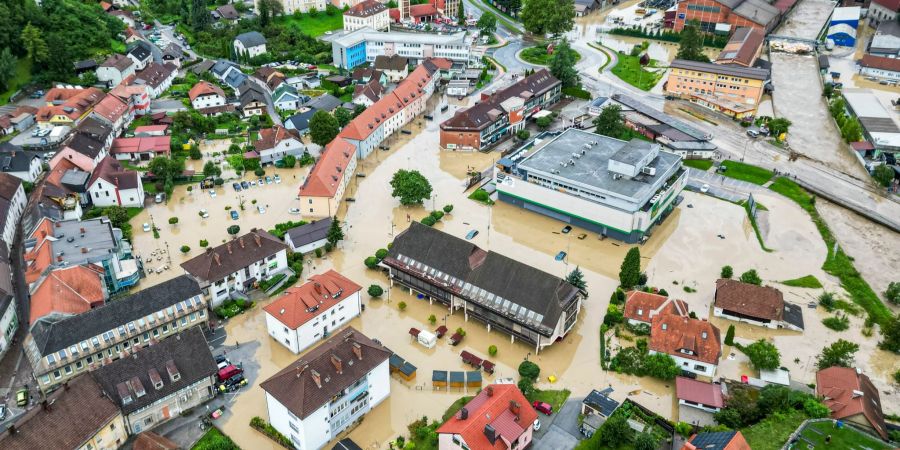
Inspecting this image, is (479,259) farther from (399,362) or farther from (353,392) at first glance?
(353,392)

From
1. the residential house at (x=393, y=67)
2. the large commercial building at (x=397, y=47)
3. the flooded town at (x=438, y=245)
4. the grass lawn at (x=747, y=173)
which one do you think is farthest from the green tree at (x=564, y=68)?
the grass lawn at (x=747, y=173)

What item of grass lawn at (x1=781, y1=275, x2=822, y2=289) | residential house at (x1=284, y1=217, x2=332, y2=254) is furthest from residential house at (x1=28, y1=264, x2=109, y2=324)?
grass lawn at (x1=781, y1=275, x2=822, y2=289)

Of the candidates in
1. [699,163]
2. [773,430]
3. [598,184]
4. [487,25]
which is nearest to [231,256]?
[598,184]

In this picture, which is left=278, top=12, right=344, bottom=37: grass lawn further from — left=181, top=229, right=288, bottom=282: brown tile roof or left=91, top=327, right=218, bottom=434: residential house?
left=91, top=327, right=218, bottom=434: residential house

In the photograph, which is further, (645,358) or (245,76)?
(245,76)

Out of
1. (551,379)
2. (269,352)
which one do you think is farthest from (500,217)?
(269,352)

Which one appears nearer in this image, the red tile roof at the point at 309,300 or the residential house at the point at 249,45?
the red tile roof at the point at 309,300

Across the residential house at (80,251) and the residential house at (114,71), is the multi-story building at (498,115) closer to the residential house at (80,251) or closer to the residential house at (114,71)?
the residential house at (80,251)
